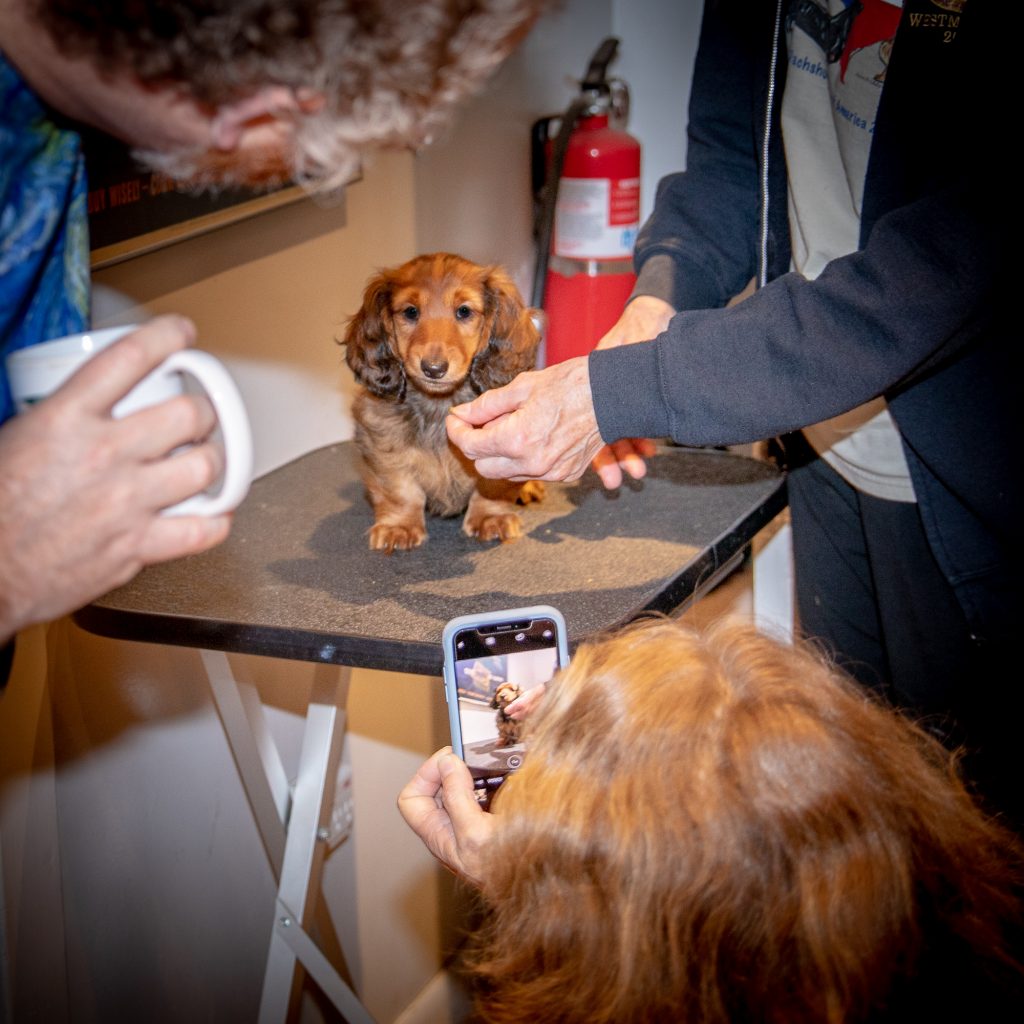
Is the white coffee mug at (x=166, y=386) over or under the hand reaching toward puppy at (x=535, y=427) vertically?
over

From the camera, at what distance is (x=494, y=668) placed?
0.93 m

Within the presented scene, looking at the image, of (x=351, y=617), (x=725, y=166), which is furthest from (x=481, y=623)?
(x=725, y=166)

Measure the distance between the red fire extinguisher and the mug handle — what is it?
5.01 ft

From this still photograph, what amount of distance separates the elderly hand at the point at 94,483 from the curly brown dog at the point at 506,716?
0.39 meters

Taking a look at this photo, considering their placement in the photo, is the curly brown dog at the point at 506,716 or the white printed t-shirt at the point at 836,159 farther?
the white printed t-shirt at the point at 836,159

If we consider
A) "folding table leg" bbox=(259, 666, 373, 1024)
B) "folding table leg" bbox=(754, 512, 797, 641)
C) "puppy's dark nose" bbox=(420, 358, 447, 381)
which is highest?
"puppy's dark nose" bbox=(420, 358, 447, 381)

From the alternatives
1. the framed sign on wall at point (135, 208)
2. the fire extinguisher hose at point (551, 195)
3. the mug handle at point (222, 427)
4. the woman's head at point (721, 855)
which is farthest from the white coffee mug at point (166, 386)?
the fire extinguisher hose at point (551, 195)

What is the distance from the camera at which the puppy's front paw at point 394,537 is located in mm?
1199

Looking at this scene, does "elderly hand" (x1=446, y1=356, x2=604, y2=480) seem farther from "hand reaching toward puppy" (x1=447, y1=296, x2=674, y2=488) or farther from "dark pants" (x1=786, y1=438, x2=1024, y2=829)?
"dark pants" (x1=786, y1=438, x2=1024, y2=829)

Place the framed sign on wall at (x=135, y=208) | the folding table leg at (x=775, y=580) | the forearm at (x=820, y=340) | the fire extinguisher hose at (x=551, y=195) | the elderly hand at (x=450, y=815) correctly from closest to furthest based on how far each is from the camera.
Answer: the elderly hand at (x=450, y=815) < the forearm at (x=820, y=340) < the framed sign on wall at (x=135, y=208) < the fire extinguisher hose at (x=551, y=195) < the folding table leg at (x=775, y=580)

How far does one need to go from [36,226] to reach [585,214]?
1547 mm

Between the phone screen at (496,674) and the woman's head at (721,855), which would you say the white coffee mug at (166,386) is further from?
the phone screen at (496,674)

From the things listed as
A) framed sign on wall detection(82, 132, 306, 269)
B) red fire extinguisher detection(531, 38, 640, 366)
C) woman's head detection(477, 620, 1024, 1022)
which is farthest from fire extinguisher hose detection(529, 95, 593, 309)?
woman's head detection(477, 620, 1024, 1022)

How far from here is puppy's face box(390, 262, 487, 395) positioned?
4.01ft
